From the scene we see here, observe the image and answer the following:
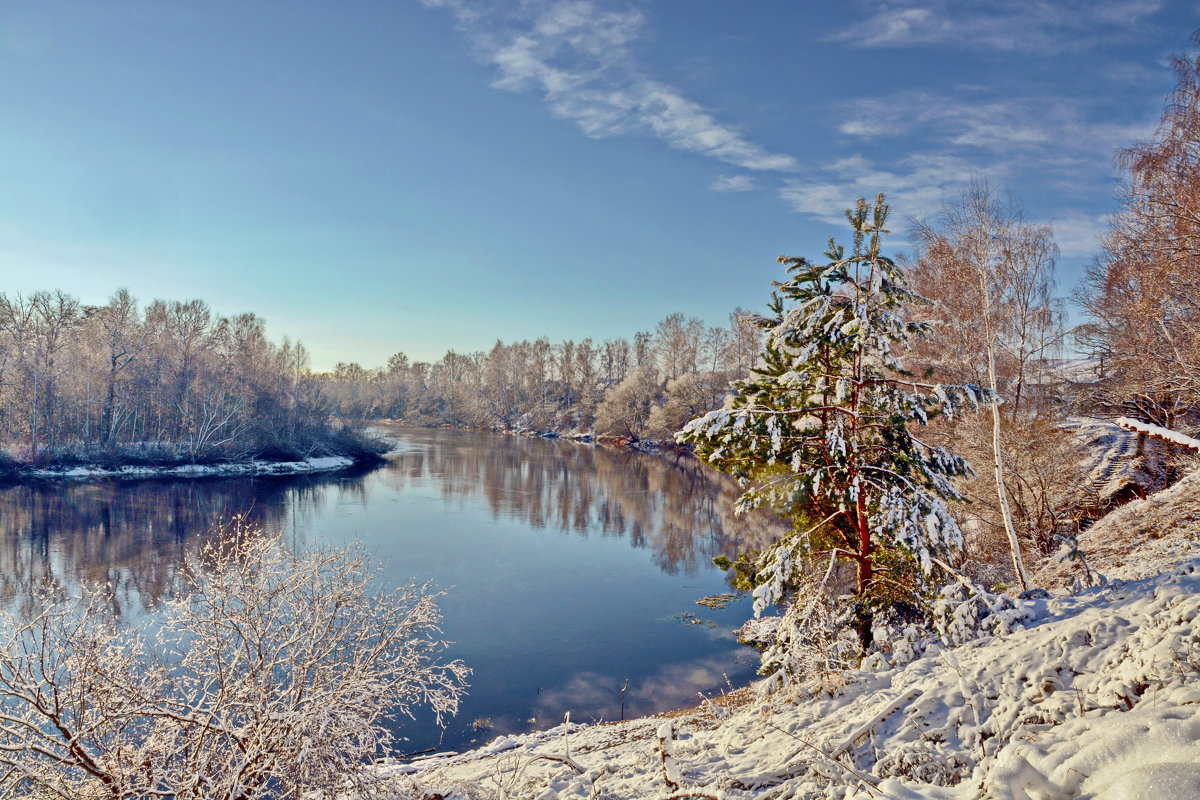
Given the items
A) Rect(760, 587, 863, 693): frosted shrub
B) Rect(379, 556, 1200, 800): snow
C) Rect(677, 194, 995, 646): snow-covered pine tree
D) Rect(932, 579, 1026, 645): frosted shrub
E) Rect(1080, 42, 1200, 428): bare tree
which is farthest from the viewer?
Rect(1080, 42, 1200, 428): bare tree

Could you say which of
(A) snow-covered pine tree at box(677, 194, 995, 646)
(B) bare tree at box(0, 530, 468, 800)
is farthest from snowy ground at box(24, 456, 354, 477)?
(A) snow-covered pine tree at box(677, 194, 995, 646)

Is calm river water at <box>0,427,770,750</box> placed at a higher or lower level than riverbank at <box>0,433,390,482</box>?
lower

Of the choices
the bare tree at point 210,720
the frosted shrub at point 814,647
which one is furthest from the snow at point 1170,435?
the bare tree at point 210,720

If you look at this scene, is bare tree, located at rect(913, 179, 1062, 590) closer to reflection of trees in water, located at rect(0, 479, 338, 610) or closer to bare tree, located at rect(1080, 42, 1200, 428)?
bare tree, located at rect(1080, 42, 1200, 428)

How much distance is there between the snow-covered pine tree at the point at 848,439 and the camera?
6.58 m

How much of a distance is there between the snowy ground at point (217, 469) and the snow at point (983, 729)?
1543 inches

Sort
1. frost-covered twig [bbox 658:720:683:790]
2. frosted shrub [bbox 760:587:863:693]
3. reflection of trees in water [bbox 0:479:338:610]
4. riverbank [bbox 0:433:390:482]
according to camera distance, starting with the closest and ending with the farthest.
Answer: frost-covered twig [bbox 658:720:683:790], frosted shrub [bbox 760:587:863:693], reflection of trees in water [bbox 0:479:338:610], riverbank [bbox 0:433:390:482]

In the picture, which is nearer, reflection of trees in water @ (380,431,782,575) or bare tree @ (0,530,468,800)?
bare tree @ (0,530,468,800)

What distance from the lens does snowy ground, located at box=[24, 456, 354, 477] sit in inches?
1367

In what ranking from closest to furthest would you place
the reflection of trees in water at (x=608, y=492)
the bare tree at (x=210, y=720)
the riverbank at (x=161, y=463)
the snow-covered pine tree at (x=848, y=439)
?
the bare tree at (x=210, y=720)
the snow-covered pine tree at (x=848, y=439)
the reflection of trees in water at (x=608, y=492)
the riverbank at (x=161, y=463)

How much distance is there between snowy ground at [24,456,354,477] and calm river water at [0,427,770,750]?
221 cm

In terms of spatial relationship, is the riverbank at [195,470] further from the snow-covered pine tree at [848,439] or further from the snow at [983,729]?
the snow-covered pine tree at [848,439]

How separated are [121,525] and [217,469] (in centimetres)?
1610

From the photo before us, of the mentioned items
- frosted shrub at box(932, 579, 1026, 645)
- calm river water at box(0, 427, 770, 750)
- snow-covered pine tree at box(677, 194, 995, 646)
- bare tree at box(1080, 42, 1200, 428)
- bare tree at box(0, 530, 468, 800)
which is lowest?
calm river water at box(0, 427, 770, 750)
